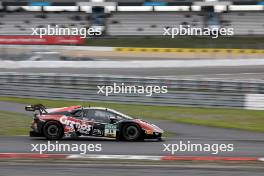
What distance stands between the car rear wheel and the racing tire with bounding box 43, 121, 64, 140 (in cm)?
159

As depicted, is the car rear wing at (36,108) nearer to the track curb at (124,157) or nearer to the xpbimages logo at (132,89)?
the track curb at (124,157)

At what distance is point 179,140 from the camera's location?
1435 centimetres

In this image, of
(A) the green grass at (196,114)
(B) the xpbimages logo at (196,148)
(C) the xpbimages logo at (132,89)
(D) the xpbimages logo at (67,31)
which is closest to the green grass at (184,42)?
(D) the xpbimages logo at (67,31)

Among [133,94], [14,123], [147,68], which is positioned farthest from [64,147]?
[147,68]

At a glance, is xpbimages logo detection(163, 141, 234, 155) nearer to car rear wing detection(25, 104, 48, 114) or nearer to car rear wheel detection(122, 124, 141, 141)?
car rear wheel detection(122, 124, 141, 141)

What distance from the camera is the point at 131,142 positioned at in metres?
13.6

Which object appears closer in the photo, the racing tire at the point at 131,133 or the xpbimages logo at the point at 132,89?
the racing tire at the point at 131,133

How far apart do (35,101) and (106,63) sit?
10658 mm

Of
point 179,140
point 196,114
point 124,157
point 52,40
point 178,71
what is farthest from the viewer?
point 52,40

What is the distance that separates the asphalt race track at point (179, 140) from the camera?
40.5 feet

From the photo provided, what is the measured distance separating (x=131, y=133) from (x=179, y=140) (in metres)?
1.40

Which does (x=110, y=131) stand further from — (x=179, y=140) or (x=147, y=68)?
(x=147, y=68)

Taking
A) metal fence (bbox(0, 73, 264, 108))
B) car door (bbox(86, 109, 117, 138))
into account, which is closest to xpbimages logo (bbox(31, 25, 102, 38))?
metal fence (bbox(0, 73, 264, 108))

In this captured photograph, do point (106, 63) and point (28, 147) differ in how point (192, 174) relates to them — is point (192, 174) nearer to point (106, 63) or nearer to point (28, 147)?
point (28, 147)
